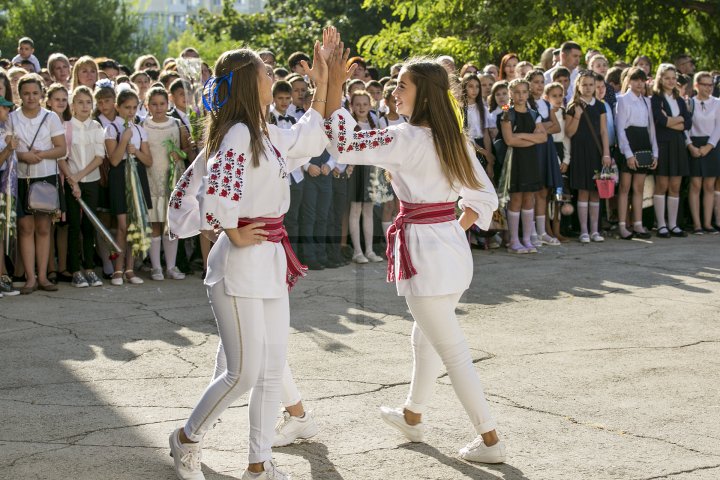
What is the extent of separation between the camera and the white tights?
1157cm

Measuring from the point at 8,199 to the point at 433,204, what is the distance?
5534 millimetres

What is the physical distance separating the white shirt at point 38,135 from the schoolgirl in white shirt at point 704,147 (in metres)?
7.74

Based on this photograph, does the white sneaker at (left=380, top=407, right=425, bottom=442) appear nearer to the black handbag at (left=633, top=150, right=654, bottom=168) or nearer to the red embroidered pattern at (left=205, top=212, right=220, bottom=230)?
the red embroidered pattern at (left=205, top=212, right=220, bottom=230)

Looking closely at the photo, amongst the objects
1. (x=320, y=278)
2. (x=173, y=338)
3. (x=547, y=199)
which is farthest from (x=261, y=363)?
(x=547, y=199)

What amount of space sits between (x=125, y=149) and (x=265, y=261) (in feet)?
19.2

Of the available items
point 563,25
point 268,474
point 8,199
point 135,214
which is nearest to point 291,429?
point 268,474

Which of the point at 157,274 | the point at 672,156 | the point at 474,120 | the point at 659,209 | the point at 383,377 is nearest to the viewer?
the point at 383,377

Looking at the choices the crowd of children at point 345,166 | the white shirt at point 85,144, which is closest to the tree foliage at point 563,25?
the crowd of children at point 345,166

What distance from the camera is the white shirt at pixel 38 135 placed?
9.80 meters

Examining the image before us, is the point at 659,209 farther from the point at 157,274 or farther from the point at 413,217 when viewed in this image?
the point at 413,217

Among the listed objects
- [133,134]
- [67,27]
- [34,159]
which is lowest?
[34,159]

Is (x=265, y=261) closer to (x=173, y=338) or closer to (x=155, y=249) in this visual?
(x=173, y=338)

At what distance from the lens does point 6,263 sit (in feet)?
34.1

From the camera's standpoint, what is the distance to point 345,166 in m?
11.4
